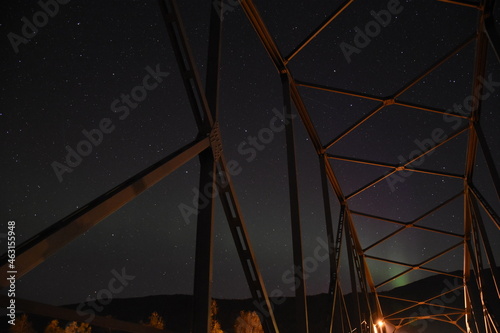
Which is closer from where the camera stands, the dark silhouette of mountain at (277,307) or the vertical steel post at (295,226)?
the vertical steel post at (295,226)

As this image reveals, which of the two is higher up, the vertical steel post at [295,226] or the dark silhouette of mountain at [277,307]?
the dark silhouette of mountain at [277,307]

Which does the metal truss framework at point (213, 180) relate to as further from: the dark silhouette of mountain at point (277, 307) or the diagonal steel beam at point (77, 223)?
the dark silhouette of mountain at point (277, 307)

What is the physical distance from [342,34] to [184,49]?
6753 mm

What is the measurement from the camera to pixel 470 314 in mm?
20891

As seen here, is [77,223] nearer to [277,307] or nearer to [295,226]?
[295,226]

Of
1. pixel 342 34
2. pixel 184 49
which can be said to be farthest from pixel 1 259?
pixel 342 34

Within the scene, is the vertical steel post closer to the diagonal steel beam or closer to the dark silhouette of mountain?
the diagonal steel beam

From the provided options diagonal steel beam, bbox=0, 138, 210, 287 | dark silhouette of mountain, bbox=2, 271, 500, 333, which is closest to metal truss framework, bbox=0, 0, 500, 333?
diagonal steel beam, bbox=0, 138, 210, 287

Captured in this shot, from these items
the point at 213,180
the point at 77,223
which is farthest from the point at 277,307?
the point at 77,223

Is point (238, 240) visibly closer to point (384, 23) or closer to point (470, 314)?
point (384, 23)

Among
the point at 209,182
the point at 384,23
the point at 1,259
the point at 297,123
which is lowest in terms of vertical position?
the point at 1,259

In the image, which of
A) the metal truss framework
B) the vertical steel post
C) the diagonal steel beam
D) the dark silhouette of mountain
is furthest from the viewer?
the dark silhouette of mountain

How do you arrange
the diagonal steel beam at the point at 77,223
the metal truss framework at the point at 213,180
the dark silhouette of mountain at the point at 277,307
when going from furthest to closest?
the dark silhouette of mountain at the point at 277,307, the metal truss framework at the point at 213,180, the diagonal steel beam at the point at 77,223

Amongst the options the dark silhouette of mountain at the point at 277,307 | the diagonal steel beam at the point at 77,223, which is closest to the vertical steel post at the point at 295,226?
the diagonal steel beam at the point at 77,223
